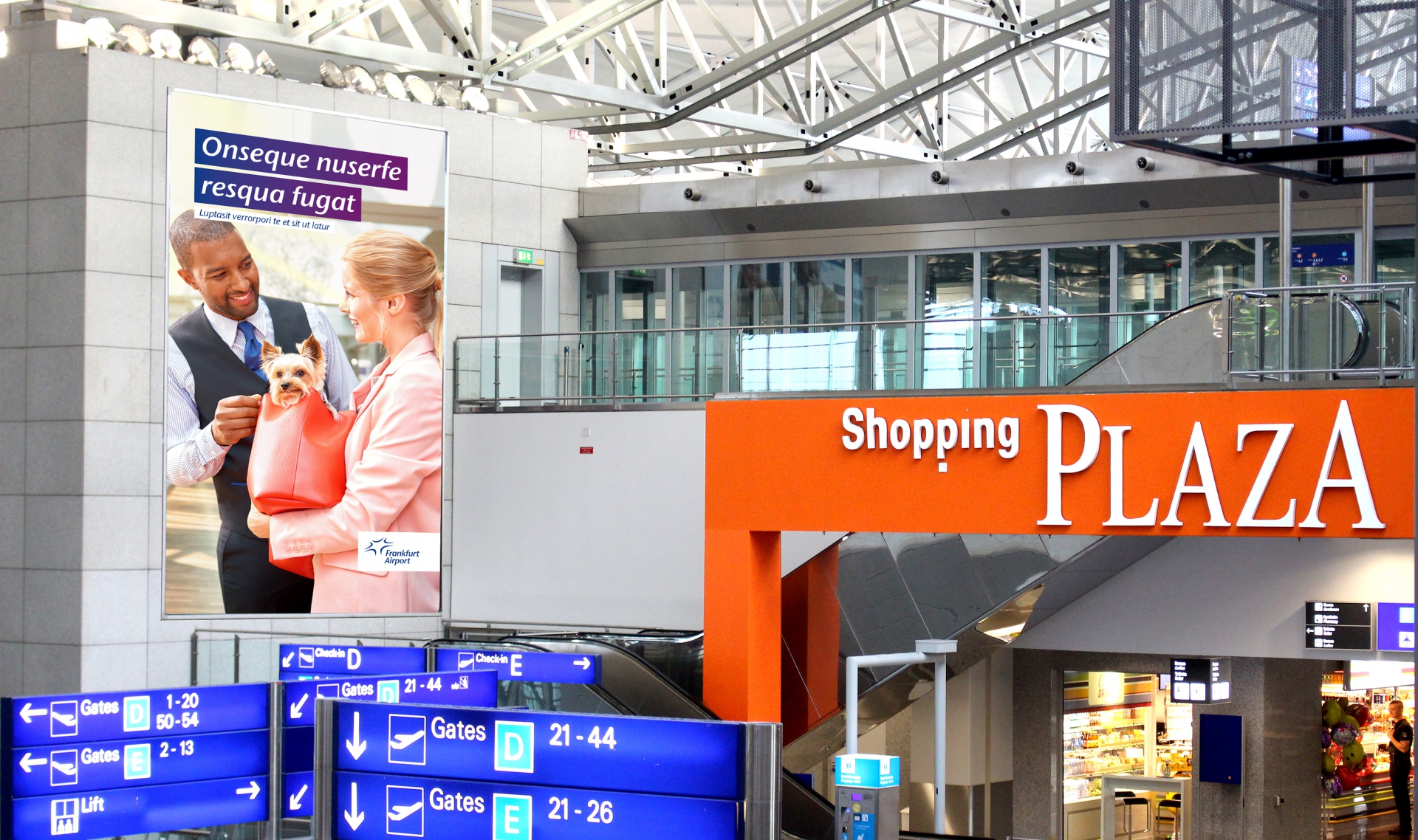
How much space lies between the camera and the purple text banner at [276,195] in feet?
57.5

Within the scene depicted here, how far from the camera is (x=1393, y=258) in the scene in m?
18.7

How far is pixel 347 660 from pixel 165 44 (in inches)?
331

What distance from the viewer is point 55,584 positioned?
1664 cm

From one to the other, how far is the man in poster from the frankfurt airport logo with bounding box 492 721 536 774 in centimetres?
1233

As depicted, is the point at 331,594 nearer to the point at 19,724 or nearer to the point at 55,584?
the point at 55,584

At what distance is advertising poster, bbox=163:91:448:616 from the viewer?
17.4 metres

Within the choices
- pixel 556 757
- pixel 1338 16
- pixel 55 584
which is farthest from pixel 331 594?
pixel 1338 16

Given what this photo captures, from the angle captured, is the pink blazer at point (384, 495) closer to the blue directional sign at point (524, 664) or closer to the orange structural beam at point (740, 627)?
the orange structural beam at point (740, 627)

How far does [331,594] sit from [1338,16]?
14315 mm

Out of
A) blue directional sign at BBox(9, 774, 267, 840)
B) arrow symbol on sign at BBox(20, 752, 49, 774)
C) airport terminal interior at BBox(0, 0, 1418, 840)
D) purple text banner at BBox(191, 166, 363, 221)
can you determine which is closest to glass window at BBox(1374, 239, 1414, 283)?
airport terminal interior at BBox(0, 0, 1418, 840)

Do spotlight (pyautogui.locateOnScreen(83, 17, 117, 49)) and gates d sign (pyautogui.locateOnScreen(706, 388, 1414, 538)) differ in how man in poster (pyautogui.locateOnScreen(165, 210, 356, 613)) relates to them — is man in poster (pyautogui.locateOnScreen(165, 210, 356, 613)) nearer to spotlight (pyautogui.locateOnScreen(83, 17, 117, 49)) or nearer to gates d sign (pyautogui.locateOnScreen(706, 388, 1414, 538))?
spotlight (pyautogui.locateOnScreen(83, 17, 117, 49))

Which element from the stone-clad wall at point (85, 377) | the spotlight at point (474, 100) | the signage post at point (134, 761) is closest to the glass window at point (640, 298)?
the spotlight at point (474, 100)

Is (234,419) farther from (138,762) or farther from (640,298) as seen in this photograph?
(138,762)

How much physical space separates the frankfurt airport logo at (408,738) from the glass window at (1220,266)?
15.1 m
